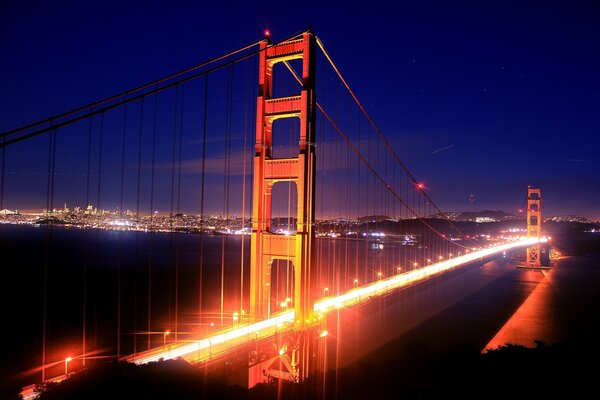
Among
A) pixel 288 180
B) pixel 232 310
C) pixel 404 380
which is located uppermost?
pixel 288 180

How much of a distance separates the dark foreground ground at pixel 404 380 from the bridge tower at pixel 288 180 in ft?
5.78

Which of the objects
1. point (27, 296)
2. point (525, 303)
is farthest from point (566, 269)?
point (27, 296)

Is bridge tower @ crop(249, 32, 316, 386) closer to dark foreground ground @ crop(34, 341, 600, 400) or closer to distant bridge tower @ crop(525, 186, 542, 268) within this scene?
dark foreground ground @ crop(34, 341, 600, 400)

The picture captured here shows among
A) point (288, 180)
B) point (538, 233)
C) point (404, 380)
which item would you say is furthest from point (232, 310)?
point (538, 233)

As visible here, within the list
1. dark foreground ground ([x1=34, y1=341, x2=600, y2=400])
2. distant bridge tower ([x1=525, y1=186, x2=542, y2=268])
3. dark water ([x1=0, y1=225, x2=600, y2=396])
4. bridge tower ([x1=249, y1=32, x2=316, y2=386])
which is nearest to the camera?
dark foreground ground ([x1=34, y1=341, x2=600, y2=400])

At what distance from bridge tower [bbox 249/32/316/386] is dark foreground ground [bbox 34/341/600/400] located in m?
1.76

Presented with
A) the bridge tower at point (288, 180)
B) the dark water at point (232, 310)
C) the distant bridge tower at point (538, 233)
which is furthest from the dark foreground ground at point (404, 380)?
the distant bridge tower at point (538, 233)

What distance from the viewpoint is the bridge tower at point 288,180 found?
1119 centimetres

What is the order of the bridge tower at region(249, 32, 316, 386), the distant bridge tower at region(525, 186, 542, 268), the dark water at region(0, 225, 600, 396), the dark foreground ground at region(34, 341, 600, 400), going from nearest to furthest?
the dark foreground ground at region(34, 341, 600, 400) < the bridge tower at region(249, 32, 316, 386) < the dark water at region(0, 225, 600, 396) < the distant bridge tower at region(525, 186, 542, 268)

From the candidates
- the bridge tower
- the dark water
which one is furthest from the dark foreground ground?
the dark water

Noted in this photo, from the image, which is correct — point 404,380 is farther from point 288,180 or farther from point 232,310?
point 232,310

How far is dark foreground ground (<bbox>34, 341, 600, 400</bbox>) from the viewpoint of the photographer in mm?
6516

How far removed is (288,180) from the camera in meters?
11.8

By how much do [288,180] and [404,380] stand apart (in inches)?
329
